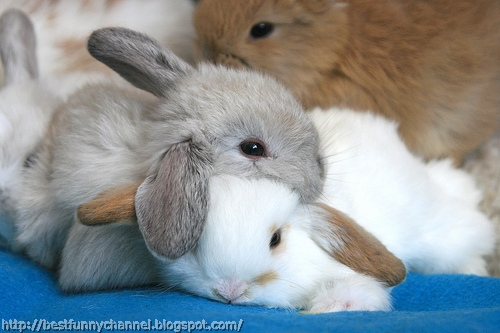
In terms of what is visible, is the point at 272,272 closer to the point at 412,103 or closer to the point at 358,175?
the point at 358,175

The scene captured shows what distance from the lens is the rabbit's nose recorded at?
1185mm

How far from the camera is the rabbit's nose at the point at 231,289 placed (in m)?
1.18

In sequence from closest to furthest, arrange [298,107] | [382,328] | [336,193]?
[382,328] → [298,107] → [336,193]

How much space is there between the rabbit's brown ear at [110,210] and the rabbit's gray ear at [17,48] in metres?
0.88

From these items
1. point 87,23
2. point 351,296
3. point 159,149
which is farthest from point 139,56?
point 87,23

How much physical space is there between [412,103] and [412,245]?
1.75 ft

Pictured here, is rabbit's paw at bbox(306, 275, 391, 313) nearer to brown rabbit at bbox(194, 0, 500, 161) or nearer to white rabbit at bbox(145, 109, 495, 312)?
white rabbit at bbox(145, 109, 495, 312)

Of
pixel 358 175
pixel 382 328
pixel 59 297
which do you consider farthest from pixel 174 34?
pixel 382 328

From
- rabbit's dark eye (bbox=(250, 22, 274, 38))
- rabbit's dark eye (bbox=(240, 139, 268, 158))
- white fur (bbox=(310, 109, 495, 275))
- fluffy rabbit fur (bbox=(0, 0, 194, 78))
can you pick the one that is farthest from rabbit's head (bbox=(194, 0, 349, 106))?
rabbit's dark eye (bbox=(240, 139, 268, 158))

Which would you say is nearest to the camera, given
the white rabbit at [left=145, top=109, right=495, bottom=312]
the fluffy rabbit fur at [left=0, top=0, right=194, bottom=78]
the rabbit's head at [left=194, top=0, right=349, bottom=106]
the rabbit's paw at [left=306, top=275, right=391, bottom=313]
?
the white rabbit at [left=145, top=109, right=495, bottom=312]

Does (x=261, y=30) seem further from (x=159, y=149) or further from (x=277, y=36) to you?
(x=159, y=149)

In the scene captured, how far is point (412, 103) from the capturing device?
1.90 m

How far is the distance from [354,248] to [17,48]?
1269 mm

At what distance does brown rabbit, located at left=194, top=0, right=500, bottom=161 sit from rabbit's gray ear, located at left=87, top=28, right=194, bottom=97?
478mm
